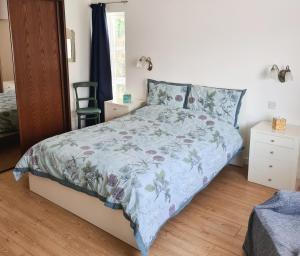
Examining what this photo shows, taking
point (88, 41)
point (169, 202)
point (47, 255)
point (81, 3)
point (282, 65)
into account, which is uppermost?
point (81, 3)

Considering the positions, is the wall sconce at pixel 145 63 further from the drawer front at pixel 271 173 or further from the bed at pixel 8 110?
the drawer front at pixel 271 173

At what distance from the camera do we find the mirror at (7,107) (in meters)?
3.46

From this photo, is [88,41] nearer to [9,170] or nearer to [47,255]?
[9,170]

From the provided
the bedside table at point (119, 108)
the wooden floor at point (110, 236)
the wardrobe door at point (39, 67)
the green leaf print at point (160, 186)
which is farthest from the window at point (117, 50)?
the green leaf print at point (160, 186)

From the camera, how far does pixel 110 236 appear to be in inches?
96.3

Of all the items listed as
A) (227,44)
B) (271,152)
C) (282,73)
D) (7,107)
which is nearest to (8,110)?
(7,107)

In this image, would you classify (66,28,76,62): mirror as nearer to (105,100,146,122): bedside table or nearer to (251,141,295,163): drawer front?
(105,100,146,122): bedside table

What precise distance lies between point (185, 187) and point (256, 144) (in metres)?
1.15

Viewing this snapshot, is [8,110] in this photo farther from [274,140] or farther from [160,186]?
[274,140]

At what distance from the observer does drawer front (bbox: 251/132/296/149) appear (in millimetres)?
3018

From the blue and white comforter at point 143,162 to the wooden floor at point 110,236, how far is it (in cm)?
24

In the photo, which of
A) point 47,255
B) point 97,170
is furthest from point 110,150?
point 47,255

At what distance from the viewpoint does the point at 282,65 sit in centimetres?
328

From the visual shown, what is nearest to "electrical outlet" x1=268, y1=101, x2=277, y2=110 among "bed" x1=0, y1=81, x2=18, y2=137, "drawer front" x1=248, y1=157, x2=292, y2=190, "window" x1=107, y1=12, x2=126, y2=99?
"drawer front" x1=248, y1=157, x2=292, y2=190
